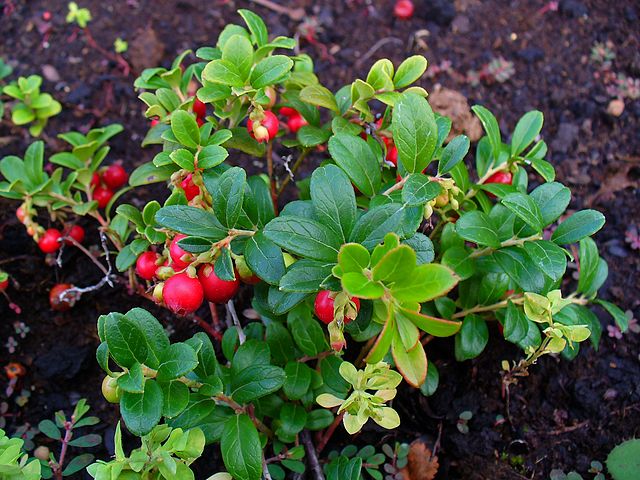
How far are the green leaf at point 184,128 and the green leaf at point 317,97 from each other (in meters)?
0.35

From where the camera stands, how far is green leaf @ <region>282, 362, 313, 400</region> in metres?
1.86

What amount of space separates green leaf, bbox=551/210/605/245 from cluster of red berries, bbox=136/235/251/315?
0.89m

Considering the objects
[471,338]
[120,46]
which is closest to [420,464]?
[471,338]

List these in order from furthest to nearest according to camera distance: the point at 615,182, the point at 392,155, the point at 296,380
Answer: the point at 615,182
the point at 392,155
the point at 296,380

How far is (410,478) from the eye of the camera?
2.18 m

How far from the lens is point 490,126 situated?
205 centimetres

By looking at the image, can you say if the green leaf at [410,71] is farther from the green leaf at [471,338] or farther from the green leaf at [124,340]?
the green leaf at [124,340]

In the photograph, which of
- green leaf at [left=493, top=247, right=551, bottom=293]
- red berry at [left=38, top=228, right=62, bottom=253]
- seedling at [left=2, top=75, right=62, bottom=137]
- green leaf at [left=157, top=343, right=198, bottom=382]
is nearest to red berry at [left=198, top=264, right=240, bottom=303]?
green leaf at [left=157, top=343, right=198, bottom=382]

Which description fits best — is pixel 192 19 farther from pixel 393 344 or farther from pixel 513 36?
pixel 393 344

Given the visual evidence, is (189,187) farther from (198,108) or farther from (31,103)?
(31,103)

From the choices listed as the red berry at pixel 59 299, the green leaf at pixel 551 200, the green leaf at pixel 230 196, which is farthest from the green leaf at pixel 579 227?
the red berry at pixel 59 299

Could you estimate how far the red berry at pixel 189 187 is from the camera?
6.02 feet

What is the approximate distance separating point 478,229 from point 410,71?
1.81 ft

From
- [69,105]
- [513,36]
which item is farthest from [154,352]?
[513,36]
